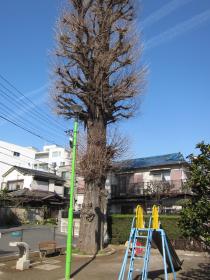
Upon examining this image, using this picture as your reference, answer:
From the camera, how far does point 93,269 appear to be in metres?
13.3

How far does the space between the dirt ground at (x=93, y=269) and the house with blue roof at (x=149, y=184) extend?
16166mm

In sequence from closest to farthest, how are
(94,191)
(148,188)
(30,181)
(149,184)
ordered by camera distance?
(94,191) < (148,188) < (149,184) < (30,181)

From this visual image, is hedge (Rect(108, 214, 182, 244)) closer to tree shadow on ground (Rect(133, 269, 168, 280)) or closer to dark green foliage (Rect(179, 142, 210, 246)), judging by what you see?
tree shadow on ground (Rect(133, 269, 168, 280))

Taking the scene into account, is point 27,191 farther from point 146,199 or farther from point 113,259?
point 113,259

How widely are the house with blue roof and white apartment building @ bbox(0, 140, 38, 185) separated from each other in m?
30.1

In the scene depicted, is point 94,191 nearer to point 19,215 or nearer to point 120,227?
point 120,227

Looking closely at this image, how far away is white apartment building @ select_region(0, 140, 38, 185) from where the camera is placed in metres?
63.1

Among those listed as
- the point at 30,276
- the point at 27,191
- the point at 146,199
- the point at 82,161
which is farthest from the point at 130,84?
the point at 27,191

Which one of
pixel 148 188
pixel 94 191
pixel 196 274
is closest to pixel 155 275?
pixel 196 274

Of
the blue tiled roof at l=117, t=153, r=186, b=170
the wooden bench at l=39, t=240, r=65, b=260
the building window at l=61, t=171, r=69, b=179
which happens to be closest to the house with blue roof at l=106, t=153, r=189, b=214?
the blue tiled roof at l=117, t=153, r=186, b=170

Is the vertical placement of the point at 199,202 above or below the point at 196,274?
above

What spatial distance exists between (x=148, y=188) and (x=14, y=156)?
3941cm

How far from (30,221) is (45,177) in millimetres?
8570


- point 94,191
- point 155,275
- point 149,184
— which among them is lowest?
point 155,275
